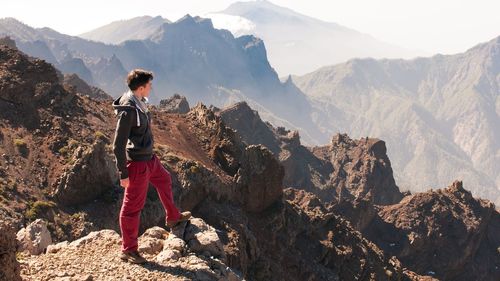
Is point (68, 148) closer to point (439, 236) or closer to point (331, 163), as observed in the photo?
point (439, 236)

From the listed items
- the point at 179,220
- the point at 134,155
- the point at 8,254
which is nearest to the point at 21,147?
the point at 179,220

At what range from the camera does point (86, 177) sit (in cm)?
2977

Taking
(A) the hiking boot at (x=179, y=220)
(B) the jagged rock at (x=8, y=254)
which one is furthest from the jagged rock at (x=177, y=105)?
(B) the jagged rock at (x=8, y=254)

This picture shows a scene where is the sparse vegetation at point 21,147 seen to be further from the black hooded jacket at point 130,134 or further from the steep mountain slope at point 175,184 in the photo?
the black hooded jacket at point 130,134

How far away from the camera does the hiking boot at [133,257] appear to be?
39.1 ft

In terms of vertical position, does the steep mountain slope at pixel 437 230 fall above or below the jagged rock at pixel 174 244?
below

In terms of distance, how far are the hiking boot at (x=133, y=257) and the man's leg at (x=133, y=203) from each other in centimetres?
9

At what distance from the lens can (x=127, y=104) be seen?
450 inches

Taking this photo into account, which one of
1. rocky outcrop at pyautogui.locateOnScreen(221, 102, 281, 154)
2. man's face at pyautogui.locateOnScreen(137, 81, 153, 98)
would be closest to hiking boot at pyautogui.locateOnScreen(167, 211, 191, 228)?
man's face at pyautogui.locateOnScreen(137, 81, 153, 98)

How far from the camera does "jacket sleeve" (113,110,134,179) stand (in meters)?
11.2

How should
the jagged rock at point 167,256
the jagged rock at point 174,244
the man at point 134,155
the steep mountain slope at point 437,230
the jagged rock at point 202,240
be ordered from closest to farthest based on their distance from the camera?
the man at point 134,155 → the jagged rock at point 167,256 → the jagged rock at point 174,244 → the jagged rock at point 202,240 → the steep mountain slope at point 437,230

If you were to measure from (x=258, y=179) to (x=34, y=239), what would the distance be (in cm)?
2407

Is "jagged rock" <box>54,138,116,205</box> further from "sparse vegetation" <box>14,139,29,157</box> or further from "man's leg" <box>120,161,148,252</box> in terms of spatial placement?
"man's leg" <box>120,161,148,252</box>

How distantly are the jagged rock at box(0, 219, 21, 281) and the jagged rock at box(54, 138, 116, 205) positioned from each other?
19480 mm
